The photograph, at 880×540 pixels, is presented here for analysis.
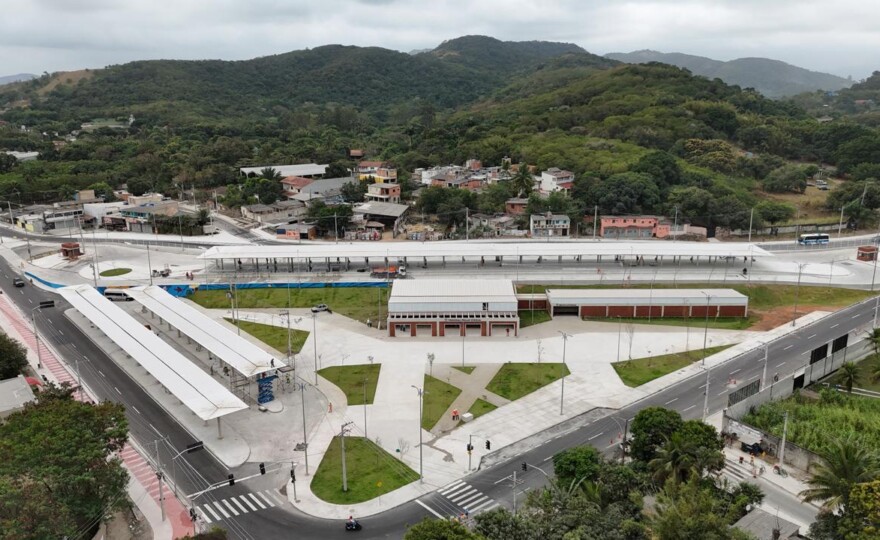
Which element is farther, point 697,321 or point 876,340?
point 697,321

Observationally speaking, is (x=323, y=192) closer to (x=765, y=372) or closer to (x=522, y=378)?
(x=522, y=378)

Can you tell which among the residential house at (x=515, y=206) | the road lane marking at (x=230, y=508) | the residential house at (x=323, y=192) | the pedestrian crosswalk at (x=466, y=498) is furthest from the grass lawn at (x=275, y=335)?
the residential house at (x=515, y=206)

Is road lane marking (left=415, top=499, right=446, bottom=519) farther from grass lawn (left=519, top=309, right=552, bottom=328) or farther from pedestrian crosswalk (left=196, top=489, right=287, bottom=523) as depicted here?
grass lawn (left=519, top=309, right=552, bottom=328)

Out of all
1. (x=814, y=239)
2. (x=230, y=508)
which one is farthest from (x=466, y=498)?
(x=814, y=239)

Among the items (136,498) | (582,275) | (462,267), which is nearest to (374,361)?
(136,498)

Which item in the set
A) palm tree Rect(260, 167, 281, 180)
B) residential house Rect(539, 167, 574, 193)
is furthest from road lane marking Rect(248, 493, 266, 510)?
palm tree Rect(260, 167, 281, 180)

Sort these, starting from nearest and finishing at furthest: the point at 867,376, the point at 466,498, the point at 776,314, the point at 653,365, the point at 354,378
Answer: the point at 466,498
the point at 867,376
the point at 354,378
the point at 653,365
the point at 776,314
